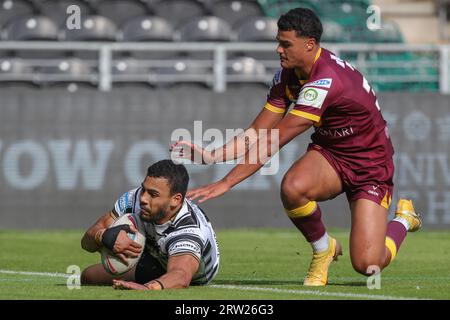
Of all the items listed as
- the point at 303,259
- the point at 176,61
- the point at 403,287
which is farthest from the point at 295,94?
the point at 176,61

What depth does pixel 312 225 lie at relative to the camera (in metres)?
9.27

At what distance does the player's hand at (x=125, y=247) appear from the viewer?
8.30m

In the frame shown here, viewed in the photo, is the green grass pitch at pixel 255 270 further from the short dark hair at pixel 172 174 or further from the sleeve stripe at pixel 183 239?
the short dark hair at pixel 172 174

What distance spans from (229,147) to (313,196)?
2.58 ft

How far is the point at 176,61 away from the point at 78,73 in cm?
164

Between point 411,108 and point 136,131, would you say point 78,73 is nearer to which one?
point 136,131

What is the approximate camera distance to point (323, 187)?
9133 mm

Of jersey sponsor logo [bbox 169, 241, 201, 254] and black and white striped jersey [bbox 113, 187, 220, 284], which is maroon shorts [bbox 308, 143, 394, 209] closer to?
black and white striped jersey [bbox 113, 187, 220, 284]

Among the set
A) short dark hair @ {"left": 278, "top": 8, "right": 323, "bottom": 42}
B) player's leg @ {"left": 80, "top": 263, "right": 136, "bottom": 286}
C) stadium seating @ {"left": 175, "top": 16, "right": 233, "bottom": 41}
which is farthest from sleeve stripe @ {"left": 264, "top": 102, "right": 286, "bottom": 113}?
stadium seating @ {"left": 175, "top": 16, "right": 233, "bottom": 41}

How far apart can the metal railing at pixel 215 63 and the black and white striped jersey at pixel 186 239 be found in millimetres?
9343

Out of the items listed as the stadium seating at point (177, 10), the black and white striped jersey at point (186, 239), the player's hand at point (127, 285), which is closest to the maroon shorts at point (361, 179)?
the black and white striped jersey at point (186, 239)

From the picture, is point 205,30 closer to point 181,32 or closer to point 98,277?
point 181,32

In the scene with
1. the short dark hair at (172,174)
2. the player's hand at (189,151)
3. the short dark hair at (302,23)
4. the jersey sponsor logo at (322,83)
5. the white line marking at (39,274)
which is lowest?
the white line marking at (39,274)

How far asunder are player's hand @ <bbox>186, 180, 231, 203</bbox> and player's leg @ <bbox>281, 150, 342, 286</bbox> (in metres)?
0.91
